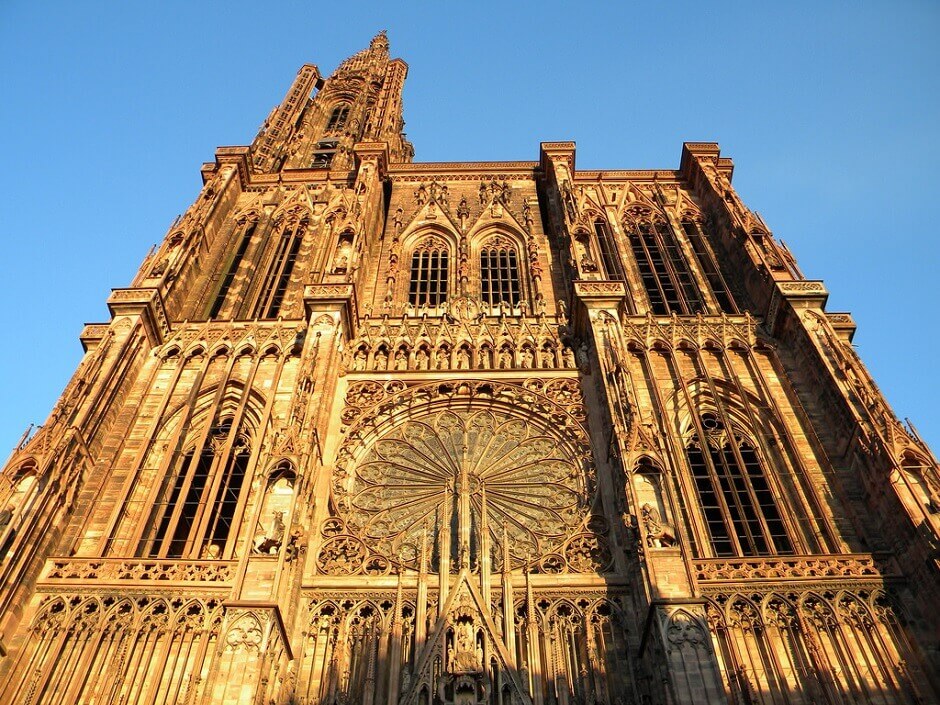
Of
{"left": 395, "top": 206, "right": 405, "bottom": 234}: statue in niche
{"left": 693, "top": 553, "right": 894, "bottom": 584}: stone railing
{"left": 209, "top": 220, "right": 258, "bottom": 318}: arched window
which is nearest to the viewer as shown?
{"left": 693, "top": 553, "right": 894, "bottom": 584}: stone railing

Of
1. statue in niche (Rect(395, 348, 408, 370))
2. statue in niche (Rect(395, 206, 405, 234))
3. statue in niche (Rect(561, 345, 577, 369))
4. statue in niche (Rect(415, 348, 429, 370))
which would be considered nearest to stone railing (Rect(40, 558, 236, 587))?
statue in niche (Rect(395, 348, 408, 370))

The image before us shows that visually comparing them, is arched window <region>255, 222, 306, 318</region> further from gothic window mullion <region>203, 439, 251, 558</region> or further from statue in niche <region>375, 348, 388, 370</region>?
gothic window mullion <region>203, 439, 251, 558</region>

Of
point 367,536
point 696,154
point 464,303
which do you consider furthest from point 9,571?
point 696,154

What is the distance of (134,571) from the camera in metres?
15.0

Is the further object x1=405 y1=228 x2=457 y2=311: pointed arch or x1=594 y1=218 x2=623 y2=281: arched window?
x1=594 y1=218 x2=623 y2=281: arched window

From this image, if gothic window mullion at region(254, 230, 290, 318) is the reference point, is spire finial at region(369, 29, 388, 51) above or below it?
above

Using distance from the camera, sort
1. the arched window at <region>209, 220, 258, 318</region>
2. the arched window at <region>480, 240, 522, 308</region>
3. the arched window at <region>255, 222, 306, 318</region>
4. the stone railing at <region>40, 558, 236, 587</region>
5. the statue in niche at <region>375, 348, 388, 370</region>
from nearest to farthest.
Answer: the stone railing at <region>40, 558, 236, 587</region> → the statue in niche at <region>375, 348, 388, 370</region> → the arched window at <region>255, 222, 306, 318</region> → the arched window at <region>209, 220, 258, 318</region> → the arched window at <region>480, 240, 522, 308</region>

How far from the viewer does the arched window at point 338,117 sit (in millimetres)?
37625

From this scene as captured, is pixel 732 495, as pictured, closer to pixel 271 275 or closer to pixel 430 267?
pixel 430 267

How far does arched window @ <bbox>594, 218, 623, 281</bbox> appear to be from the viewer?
24.5 m

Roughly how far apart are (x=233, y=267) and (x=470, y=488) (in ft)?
40.0

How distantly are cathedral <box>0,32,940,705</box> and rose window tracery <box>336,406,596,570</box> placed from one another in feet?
0.21

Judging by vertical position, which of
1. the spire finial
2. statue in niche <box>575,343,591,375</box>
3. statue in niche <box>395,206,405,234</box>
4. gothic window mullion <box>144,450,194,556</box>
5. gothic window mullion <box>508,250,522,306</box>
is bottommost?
gothic window mullion <box>144,450,194,556</box>

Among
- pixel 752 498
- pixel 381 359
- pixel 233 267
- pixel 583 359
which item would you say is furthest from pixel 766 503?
pixel 233 267
